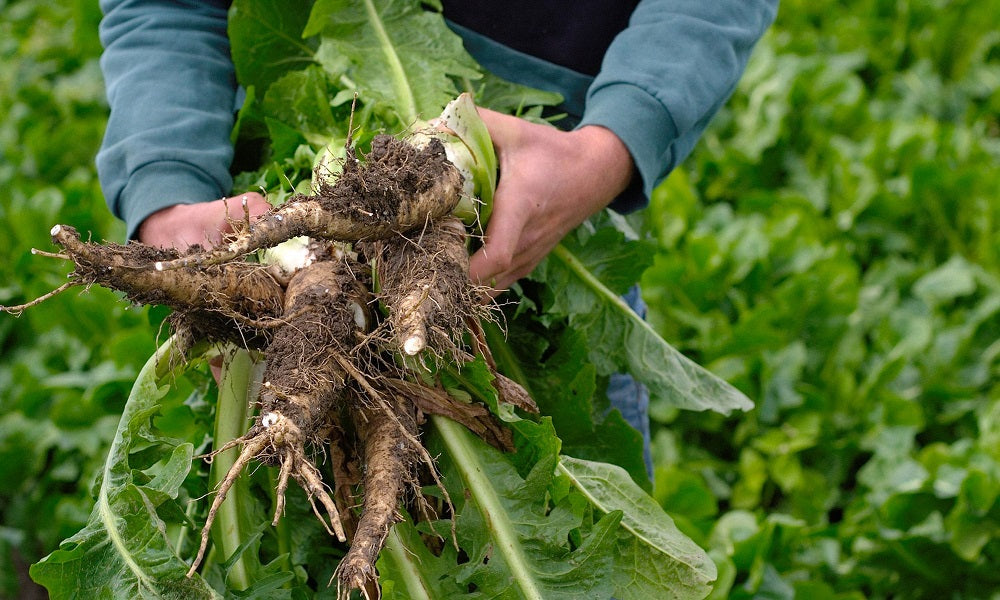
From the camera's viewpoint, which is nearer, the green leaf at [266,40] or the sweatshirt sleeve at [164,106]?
the sweatshirt sleeve at [164,106]

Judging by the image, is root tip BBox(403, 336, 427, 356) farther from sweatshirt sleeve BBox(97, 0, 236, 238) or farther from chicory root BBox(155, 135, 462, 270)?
sweatshirt sleeve BBox(97, 0, 236, 238)

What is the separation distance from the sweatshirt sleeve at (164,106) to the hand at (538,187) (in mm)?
617

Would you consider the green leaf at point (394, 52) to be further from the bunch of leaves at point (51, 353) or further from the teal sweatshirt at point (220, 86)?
the bunch of leaves at point (51, 353)

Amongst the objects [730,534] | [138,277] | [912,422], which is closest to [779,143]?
[912,422]

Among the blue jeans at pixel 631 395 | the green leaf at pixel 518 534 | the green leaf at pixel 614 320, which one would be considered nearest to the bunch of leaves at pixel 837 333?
the blue jeans at pixel 631 395

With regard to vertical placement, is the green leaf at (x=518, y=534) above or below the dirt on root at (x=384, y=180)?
below

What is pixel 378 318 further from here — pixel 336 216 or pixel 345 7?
pixel 345 7

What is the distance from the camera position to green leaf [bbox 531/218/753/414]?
205 cm

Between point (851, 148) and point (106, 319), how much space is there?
3.87 metres

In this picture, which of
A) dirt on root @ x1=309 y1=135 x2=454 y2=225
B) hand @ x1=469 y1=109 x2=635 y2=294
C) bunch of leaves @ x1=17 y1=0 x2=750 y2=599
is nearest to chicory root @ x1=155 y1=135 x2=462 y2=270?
dirt on root @ x1=309 y1=135 x2=454 y2=225

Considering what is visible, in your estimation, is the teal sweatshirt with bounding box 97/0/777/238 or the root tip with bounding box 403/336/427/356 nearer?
the root tip with bounding box 403/336/427/356

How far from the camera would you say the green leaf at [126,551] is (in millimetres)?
1505

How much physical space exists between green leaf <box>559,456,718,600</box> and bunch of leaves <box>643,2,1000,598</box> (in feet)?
4.12

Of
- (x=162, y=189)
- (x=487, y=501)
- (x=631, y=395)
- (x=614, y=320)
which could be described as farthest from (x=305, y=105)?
(x=631, y=395)
